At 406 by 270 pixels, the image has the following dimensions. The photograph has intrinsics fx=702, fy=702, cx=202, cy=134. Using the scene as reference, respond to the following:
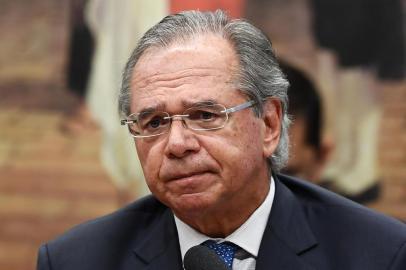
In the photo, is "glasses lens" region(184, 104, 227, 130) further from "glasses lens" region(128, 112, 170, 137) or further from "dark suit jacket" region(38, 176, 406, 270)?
"dark suit jacket" region(38, 176, 406, 270)

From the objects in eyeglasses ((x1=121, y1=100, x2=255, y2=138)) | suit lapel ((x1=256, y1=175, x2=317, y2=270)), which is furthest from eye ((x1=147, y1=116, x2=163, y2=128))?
suit lapel ((x1=256, y1=175, x2=317, y2=270))

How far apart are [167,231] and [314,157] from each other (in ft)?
9.08

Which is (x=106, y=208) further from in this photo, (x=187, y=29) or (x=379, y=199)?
(x=187, y=29)

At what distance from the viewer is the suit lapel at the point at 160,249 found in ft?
7.35

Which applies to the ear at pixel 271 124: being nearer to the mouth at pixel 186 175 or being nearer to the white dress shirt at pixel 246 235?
the white dress shirt at pixel 246 235

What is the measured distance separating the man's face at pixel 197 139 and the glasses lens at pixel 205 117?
0.02 metres

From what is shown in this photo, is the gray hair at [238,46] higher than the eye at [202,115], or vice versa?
the gray hair at [238,46]

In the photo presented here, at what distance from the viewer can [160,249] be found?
7.46ft

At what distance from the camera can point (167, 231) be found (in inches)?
91.9

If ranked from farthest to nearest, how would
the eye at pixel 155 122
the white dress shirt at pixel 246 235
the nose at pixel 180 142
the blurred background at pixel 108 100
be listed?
the blurred background at pixel 108 100 → the white dress shirt at pixel 246 235 → the eye at pixel 155 122 → the nose at pixel 180 142

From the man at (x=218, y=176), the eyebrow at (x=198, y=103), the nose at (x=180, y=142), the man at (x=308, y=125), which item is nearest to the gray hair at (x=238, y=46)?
the man at (x=218, y=176)

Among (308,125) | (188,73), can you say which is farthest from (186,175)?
(308,125)

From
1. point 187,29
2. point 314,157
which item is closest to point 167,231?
point 187,29

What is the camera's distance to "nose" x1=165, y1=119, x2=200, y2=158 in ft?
6.41
